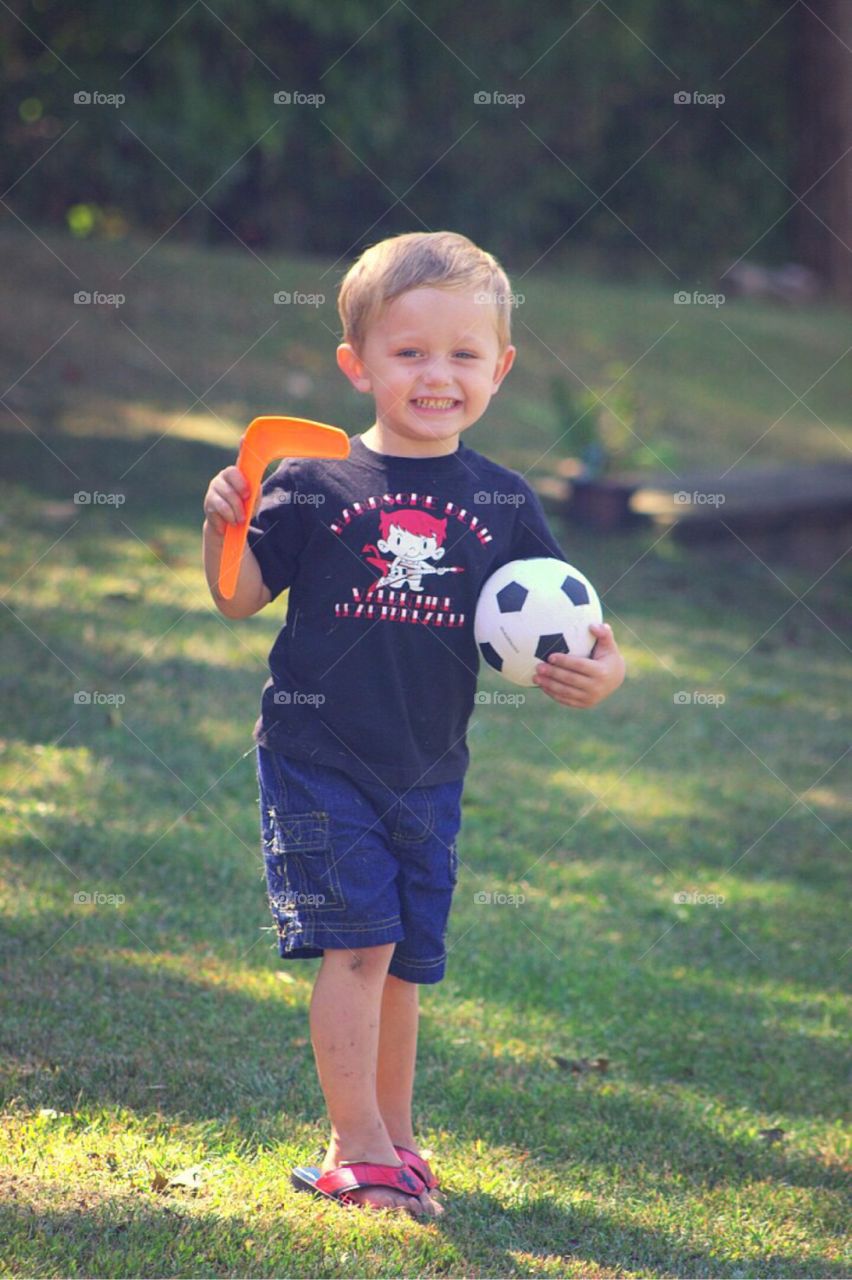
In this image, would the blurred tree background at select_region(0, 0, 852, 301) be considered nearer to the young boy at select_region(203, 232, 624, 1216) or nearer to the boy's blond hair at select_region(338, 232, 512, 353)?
the boy's blond hair at select_region(338, 232, 512, 353)

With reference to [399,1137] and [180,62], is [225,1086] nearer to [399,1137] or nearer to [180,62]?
[399,1137]

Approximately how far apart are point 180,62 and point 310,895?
1073 centimetres

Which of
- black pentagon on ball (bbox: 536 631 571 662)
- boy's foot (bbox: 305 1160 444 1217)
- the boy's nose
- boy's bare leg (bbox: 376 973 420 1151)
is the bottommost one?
boy's foot (bbox: 305 1160 444 1217)

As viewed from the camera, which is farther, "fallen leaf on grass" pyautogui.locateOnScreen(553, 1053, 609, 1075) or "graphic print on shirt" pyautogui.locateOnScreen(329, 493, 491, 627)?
"fallen leaf on grass" pyautogui.locateOnScreen(553, 1053, 609, 1075)

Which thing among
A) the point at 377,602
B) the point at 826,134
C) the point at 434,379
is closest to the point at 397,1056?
the point at 377,602

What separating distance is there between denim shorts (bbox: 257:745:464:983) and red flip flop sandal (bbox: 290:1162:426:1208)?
36cm

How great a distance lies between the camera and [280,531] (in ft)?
9.51

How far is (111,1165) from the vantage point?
2.88 metres

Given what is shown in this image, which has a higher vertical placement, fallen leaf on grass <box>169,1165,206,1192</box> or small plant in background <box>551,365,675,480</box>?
small plant in background <box>551,365,675,480</box>


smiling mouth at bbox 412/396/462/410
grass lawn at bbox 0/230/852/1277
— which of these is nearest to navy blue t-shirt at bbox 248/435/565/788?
smiling mouth at bbox 412/396/462/410

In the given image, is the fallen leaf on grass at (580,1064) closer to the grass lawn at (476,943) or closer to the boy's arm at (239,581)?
the grass lawn at (476,943)

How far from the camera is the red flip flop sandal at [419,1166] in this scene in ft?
9.70

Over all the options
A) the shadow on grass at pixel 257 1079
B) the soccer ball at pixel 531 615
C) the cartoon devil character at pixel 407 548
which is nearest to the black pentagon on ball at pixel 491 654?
the soccer ball at pixel 531 615

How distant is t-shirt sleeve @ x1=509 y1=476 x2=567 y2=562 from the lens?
3.00 m
